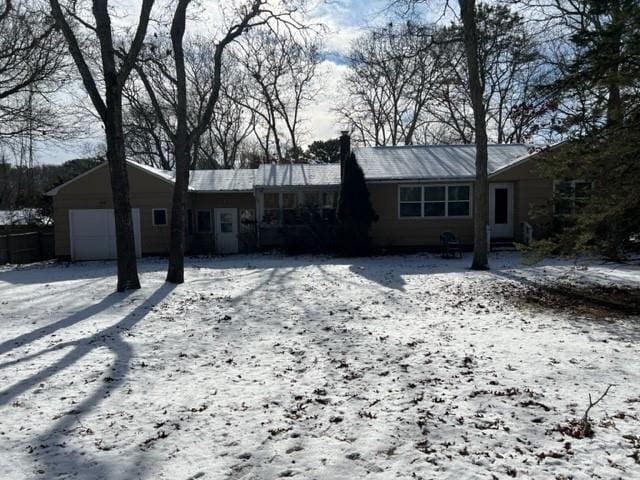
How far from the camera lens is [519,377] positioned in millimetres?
4676

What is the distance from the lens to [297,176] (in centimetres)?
2028

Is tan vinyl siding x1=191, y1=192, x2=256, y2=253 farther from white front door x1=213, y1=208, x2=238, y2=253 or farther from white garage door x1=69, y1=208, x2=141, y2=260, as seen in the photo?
white garage door x1=69, y1=208, x2=141, y2=260

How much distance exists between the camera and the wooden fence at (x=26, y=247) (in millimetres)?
18391

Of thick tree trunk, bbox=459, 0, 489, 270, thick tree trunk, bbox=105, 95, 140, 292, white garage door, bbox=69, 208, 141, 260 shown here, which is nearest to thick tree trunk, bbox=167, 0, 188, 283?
thick tree trunk, bbox=105, 95, 140, 292

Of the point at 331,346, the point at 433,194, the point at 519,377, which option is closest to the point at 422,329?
the point at 331,346

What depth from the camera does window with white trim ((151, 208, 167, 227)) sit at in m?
18.9

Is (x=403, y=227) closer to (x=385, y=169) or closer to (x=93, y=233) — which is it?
(x=385, y=169)

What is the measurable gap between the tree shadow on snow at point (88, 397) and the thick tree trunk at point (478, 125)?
8.88 m

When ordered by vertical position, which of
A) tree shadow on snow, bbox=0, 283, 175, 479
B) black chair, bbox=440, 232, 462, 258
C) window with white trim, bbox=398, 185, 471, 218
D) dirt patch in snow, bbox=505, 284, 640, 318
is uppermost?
window with white trim, bbox=398, 185, 471, 218

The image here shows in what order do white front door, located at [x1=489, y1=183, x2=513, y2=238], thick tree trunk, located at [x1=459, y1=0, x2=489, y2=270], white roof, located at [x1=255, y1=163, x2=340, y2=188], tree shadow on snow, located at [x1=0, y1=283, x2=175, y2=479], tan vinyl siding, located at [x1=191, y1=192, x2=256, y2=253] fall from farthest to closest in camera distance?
tan vinyl siding, located at [x1=191, y1=192, x2=256, y2=253] → white roof, located at [x1=255, y1=163, x2=340, y2=188] → white front door, located at [x1=489, y1=183, x2=513, y2=238] → thick tree trunk, located at [x1=459, y1=0, x2=489, y2=270] → tree shadow on snow, located at [x1=0, y1=283, x2=175, y2=479]

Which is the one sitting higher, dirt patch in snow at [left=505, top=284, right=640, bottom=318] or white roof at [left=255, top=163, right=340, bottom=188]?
white roof at [left=255, top=163, right=340, bottom=188]

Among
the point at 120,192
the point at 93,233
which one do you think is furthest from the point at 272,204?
the point at 120,192

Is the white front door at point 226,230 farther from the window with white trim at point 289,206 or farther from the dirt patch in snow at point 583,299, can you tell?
the dirt patch in snow at point 583,299

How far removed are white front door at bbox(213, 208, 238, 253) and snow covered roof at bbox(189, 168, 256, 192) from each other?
101cm
